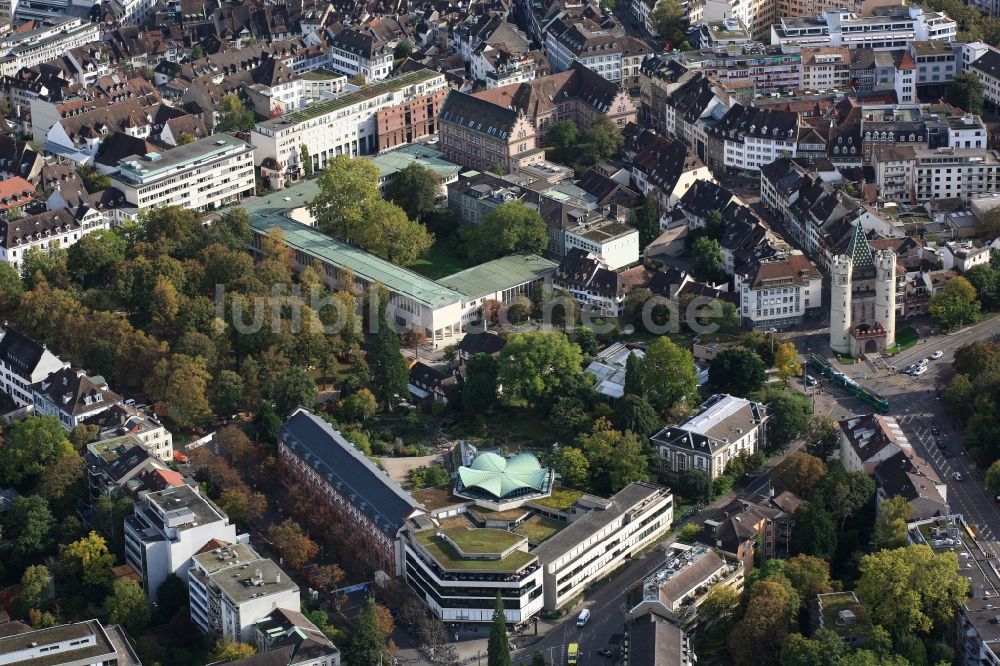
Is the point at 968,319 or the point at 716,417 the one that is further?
the point at 968,319

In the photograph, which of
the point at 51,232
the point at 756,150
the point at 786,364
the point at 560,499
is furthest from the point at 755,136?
the point at 51,232

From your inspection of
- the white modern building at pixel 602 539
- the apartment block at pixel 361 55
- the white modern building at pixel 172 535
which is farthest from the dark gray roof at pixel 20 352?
the apartment block at pixel 361 55

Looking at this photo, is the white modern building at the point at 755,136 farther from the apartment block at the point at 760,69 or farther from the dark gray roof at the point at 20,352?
the dark gray roof at the point at 20,352

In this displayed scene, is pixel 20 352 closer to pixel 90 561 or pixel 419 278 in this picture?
pixel 90 561

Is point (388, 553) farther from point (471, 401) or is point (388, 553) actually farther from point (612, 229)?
point (612, 229)

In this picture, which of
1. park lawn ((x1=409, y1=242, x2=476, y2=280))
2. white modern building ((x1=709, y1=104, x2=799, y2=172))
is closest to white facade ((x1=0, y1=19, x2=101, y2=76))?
park lawn ((x1=409, y1=242, x2=476, y2=280))

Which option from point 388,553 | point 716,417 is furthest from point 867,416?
point 388,553
